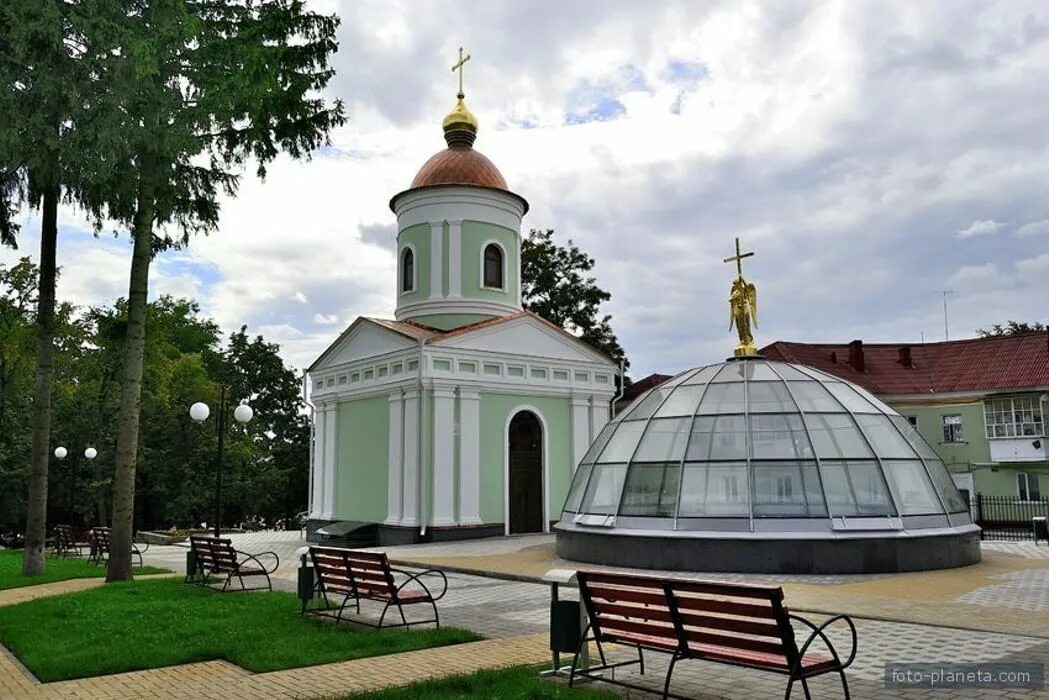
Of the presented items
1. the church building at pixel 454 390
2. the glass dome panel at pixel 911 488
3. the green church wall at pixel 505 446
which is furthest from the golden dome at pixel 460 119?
the glass dome panel at pixel 911 488

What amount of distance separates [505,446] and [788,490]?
10.8 meters

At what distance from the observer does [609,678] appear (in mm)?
6410

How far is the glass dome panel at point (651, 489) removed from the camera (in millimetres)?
13734

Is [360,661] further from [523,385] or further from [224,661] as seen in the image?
[523,385]

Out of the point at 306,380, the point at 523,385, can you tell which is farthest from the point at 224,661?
the point at 306,380

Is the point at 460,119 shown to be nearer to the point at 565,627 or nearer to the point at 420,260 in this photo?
the point at 420,260

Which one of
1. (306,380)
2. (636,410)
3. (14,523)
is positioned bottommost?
(14,523)

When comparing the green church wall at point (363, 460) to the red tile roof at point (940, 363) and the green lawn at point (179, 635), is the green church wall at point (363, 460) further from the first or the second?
the red tile roof at point (940, 363)

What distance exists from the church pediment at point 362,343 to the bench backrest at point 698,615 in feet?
50.6

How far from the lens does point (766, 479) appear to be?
13.3 metres

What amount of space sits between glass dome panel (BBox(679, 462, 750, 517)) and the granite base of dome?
0.53m

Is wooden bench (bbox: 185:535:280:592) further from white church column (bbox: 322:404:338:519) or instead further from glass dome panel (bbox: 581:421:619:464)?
white church column (bbox: 322:404:338:519)

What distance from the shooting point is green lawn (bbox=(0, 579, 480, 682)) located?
7.23 m

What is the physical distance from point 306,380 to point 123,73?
1843 cm
